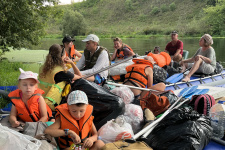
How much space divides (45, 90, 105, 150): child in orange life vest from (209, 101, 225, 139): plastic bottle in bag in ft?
4.64

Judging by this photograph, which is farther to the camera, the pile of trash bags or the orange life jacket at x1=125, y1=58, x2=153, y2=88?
the orange life jacket at x1=125, y1=58, x2=153, y2=88

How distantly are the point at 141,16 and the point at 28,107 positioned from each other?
68.3m

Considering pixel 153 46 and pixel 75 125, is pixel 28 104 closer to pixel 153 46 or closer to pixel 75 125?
pixel 75 125

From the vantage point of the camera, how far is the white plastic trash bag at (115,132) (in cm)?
233

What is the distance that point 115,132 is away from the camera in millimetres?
2344

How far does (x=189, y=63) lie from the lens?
5926 mm

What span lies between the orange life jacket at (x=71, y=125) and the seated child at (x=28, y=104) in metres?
0.40

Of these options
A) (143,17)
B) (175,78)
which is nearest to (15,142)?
(175,78)

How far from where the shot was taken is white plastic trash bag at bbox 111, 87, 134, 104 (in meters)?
3.33

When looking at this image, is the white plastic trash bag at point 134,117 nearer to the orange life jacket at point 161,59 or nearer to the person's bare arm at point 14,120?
the person's bare arm at point 14,120

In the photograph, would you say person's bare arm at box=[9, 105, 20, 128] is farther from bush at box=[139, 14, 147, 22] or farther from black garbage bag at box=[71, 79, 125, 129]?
bush at box=[139, 14, 147, 22]

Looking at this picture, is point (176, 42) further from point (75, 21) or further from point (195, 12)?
point (195, 12)

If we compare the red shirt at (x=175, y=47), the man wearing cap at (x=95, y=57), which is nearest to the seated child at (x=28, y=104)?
the man wearing cap at (x=95, y=57)

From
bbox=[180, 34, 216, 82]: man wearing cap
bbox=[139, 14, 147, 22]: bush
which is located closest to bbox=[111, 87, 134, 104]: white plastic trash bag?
bbox=[180, 34, 216, 82]: man wearing cap
